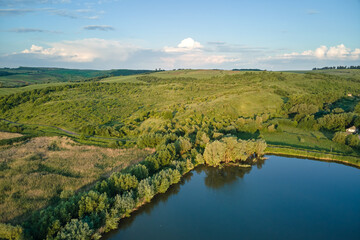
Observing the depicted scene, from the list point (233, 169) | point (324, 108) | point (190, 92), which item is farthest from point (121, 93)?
point (324, 108)

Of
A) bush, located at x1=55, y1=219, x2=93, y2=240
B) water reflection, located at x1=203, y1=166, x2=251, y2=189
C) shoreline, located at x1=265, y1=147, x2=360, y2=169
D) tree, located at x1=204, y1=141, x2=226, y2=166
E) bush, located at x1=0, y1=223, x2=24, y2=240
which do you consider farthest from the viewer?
shoreline, located at x1=265, y1=147, x2=360, y2=169

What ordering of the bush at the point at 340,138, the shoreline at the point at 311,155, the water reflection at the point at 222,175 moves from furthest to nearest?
the bush at the point at 340,138 → the shoreline at the point at 311,155 → the water reflection at the point at 222,175

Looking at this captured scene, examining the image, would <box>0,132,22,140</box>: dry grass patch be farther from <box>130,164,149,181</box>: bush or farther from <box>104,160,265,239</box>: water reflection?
<box>104,160,265,239</box>: water reflection

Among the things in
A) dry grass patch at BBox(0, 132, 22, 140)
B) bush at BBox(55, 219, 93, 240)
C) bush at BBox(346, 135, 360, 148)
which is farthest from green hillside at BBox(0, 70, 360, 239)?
dry grass patch at BBox(0, 132, 22, 140)

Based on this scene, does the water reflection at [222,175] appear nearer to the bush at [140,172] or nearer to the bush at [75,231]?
the bush at [140,172]

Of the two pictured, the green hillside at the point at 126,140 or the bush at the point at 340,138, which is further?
the bush at the point at 340,138

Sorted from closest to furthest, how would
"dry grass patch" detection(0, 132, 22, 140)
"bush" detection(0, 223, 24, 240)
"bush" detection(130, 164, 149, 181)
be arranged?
"bush" detection(0, 223, 24, 240)
"bush" detection(130, 164, 149, 181)
"dry grass patch" detection(0, 132, 22, 140)

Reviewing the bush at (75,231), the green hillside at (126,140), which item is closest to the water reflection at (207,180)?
the green hillside at (126,140)

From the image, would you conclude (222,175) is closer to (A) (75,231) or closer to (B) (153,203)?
(B) (153,203)

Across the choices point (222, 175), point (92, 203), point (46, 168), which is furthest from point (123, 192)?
point (222, 175)
